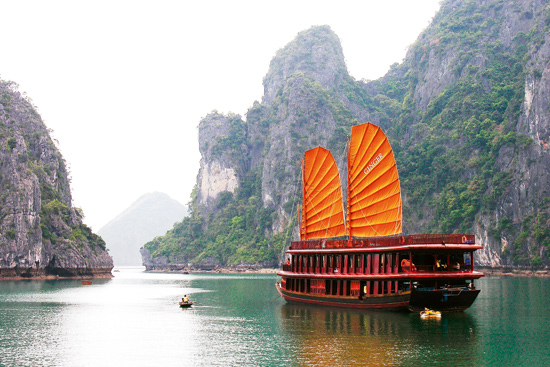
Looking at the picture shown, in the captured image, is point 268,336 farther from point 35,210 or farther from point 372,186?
point 35,210

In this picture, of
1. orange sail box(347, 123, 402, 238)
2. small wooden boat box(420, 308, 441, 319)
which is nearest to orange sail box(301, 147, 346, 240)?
orange sail box(347, 123, 402, 238)

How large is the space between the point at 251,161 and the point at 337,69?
23630 millimetres

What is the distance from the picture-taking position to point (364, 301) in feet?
81.4

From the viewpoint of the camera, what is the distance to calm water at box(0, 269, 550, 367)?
15977 millimetres

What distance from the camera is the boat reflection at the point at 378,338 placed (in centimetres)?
1573

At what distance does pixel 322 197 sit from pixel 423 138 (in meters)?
56.1

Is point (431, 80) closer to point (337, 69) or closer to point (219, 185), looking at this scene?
point (337, 69)

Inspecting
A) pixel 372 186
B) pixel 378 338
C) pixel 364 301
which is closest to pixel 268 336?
pixel 378 338

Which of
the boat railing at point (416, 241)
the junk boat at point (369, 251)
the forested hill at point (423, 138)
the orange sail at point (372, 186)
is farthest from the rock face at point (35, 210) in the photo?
the boat railing at point (416, 241)

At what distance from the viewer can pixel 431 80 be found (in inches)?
3597

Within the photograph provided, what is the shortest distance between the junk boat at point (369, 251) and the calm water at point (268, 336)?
852 millimetres

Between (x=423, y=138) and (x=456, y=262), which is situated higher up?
(x=423, y=138)

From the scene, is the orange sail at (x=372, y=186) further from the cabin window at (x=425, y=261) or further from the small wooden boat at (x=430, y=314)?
the small wooden boat at (x=430, y=314)

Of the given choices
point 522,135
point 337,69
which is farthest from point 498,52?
point 337,69
